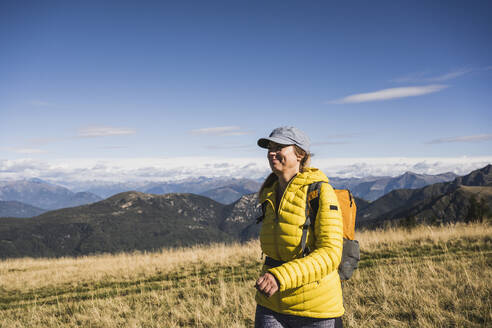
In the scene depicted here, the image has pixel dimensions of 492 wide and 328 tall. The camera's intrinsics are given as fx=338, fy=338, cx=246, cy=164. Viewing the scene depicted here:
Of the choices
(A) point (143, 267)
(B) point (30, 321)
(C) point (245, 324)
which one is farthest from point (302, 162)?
(A) point (143, 267)

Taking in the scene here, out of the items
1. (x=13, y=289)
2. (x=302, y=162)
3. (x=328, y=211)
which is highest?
(x=302, y=162)

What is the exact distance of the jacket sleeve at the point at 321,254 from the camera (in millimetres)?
2619

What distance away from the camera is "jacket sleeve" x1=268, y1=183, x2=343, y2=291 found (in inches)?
103

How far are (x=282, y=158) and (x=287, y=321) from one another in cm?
145

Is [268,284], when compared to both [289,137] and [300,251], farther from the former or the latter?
[289,137]

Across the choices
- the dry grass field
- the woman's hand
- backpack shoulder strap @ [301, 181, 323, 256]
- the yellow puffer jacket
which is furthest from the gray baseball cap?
the dry grass field

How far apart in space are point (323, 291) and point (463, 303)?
14.5 feet

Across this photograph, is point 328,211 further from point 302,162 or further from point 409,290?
point 409,290

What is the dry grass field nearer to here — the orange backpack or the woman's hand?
the orange backpack

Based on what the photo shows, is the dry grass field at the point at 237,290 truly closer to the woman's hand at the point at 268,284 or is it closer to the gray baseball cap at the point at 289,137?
the woman's hand at the point at 268,284

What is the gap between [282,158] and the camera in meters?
Answer: 3.11

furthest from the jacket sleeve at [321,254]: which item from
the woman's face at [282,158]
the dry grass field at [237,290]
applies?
the dry grass field at [237,290]

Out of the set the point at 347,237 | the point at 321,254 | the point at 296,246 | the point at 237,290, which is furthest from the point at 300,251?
the point at 237,290

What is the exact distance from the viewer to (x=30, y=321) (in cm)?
730
